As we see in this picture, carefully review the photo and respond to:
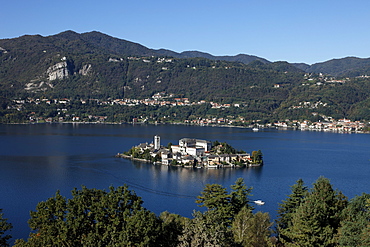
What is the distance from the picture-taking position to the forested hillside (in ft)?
203

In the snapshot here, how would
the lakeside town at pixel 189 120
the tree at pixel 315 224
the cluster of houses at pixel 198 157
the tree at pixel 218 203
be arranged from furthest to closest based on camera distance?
the lakeside town at pixel 189 120 < the cluster of houses at pixel 198 157 < the tree at pixel 218 203 < the tree at pixel 315 224

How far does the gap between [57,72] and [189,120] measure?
3343 centimetres

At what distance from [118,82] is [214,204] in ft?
242

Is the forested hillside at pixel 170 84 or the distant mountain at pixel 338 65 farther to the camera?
the distant mountain at pixel 338 65

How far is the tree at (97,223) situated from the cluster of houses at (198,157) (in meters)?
14.1

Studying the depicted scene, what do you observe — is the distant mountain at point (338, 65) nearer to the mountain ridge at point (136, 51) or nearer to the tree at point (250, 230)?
the mountain ridge at point (136, 51)

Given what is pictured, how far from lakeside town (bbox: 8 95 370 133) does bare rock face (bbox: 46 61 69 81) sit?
12.6 m

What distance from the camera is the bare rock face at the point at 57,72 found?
80.2 meters

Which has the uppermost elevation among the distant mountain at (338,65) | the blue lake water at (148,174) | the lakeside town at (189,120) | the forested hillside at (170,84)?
the distant mountain at (338,65)

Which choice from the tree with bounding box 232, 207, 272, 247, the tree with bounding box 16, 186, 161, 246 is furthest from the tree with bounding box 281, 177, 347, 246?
the tree with bounding box 16, 186, 161, 246

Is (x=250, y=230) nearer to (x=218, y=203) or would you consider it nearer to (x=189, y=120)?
(x=218, y=203)

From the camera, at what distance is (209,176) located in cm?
1927

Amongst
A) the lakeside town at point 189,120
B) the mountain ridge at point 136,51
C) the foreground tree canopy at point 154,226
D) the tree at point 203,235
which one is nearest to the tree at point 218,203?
the foreground tree canopy at point 154,226

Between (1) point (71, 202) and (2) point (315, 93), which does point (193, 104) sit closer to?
(2) point (315, 93)
